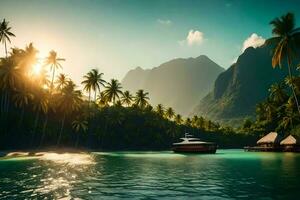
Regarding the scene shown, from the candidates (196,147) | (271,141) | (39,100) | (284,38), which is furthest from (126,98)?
(284,38)

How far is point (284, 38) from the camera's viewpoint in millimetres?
49344

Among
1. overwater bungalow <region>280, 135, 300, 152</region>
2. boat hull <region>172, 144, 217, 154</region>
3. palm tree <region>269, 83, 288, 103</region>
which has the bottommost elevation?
boat hull <region>172, 144, 217, 154</region>

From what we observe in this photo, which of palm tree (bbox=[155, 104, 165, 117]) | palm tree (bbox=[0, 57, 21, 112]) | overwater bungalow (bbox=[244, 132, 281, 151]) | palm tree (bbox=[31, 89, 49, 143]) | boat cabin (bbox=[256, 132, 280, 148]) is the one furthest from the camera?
palm tree (bbox=[155, 104, 165, 117])

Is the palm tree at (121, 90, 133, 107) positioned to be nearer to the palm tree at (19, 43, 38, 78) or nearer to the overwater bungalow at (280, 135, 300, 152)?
the palm tree at (19, 43, 38, 78)

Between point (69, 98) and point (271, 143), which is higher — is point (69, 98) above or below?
above

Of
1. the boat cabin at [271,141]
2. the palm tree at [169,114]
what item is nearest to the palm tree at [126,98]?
the palm tree at [169,114]

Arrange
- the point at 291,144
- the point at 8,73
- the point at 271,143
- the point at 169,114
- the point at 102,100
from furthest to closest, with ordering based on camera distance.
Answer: the point at 169,114 → the point at 102,100 → the point at 271,143 → the point at 291,144 → the point at 8,73

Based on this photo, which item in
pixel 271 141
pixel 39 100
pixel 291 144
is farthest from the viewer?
pixel 271 141

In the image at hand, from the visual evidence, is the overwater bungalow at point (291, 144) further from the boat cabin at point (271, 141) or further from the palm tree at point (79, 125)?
the palm tree at point (79, 125)

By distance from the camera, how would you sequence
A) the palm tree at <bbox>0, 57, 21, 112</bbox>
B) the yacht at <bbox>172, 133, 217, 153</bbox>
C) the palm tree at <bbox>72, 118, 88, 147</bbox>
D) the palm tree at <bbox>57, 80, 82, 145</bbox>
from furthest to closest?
1. the palm tree at <bbox>72, 118, 88, 147</bbox>
2. the palm tree at <bbox>57, 80, 82, 145</bbox>
3. the yacht at <bbox>172, 133, 217, 153</bbox>
4. the palm tree at <bbox>0, 57, 21, 112</bbox>

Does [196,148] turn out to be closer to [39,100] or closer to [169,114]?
[39,100]

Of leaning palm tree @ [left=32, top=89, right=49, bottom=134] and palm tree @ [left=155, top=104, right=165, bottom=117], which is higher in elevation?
palm tree @ [left=155, top=104, right=165, bottom=117]

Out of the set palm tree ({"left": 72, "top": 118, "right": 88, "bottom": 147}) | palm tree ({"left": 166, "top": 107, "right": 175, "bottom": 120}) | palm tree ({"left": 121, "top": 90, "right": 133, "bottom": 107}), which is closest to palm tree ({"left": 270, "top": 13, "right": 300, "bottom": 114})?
palm tree ({"left": 72, "top": 118, "right": 88, "bottom": 147})

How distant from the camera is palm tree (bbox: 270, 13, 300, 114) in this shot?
48.9 meters
